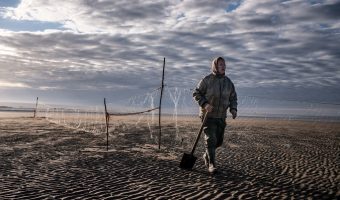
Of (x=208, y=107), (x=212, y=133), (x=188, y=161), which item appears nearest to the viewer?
(x=208, y=107)

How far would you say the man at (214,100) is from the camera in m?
8.79

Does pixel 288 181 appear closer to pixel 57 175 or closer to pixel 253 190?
pixel 253 190

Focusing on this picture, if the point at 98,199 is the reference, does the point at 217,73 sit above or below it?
above

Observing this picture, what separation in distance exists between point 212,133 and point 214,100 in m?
0.81

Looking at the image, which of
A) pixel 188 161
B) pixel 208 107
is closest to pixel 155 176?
pixel 188 161

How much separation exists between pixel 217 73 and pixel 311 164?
4.59 meters

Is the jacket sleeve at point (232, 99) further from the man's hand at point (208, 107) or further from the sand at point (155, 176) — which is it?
the sand at point (155, 176)

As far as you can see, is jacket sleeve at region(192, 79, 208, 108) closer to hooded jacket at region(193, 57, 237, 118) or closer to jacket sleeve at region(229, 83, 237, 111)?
hooded jacket at region(193, 57, 237, 118)

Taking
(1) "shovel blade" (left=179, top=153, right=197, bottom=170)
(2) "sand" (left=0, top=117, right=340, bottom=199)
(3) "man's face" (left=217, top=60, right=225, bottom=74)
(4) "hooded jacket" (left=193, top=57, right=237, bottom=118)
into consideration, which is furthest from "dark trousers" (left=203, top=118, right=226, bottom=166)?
(3) "man's face" (left=217, top=60, right=225, bottom=74)

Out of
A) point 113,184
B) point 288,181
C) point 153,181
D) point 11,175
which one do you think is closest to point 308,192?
point 288,181

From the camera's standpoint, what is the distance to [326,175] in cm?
916

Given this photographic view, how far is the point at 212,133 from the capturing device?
880 centimetres

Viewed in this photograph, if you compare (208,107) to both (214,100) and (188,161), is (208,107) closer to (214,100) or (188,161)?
(214,100)

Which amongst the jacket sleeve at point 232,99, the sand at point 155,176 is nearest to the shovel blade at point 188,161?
the sand at point 155,176
